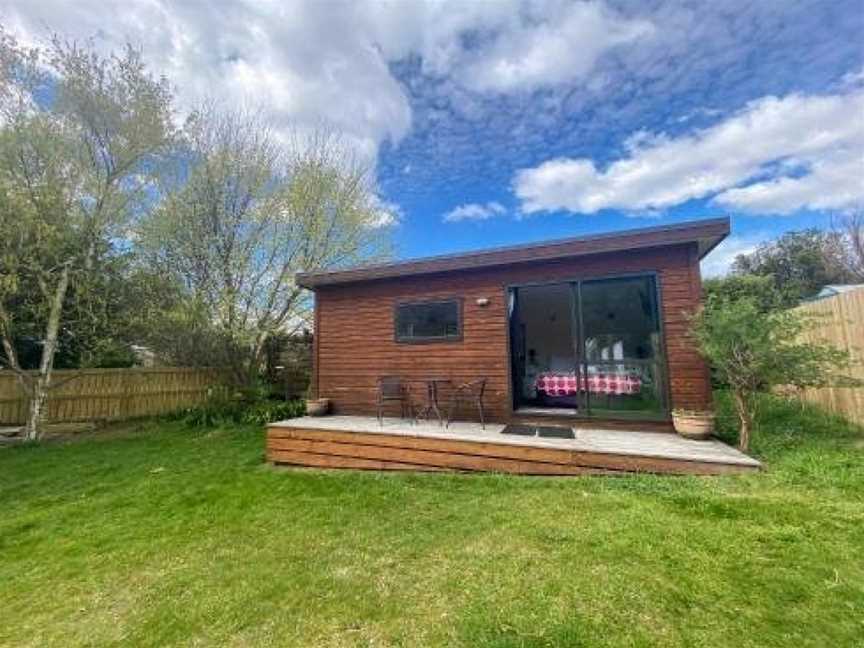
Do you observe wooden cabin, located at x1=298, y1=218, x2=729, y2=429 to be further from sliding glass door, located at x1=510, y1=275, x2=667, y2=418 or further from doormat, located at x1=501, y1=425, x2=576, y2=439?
doormat, located at x1=501, y1=425, x2=576, y2=439

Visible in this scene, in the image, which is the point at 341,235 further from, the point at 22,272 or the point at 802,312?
the point at 802,312

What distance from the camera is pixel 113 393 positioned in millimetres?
9875

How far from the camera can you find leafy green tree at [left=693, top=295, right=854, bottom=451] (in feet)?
13.8

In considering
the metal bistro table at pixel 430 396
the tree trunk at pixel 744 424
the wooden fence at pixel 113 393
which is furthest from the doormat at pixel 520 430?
the wooden fence at pixel 113 393

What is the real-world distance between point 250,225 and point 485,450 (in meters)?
8.54

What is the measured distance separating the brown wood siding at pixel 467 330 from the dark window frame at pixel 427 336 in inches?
2.4

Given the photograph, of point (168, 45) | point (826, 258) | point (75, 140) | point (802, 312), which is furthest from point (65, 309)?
point (826, 258)

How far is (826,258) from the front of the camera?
16.3m

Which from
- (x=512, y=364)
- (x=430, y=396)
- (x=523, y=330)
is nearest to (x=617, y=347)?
(x=512, y=364)

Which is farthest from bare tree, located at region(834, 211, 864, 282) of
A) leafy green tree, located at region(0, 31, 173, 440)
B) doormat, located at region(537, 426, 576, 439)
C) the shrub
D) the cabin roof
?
leafy green tree, located at region(0, 31, 173, 440)

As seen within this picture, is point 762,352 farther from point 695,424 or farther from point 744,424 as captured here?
point 695,424

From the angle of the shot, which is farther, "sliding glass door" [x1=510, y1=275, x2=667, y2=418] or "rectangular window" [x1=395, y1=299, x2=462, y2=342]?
"rectangular window" [x1=395, y1=299, x2=462, y2=342]

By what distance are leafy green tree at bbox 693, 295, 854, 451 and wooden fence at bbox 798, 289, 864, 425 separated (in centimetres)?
56

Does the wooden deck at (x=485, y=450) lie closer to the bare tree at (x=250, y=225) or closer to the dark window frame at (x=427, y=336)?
the dark window frame at (x=427, y=336)
